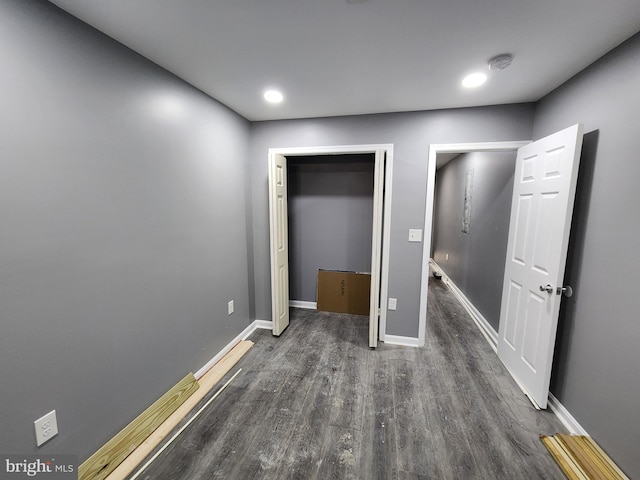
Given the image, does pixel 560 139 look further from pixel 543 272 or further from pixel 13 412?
pixel 13 412

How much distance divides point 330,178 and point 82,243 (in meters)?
2.63

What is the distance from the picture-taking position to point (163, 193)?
1762mm

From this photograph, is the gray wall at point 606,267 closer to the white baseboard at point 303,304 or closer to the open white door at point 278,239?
the open white door at point 278,239

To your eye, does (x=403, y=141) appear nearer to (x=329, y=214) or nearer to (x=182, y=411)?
(x=329, y=214)

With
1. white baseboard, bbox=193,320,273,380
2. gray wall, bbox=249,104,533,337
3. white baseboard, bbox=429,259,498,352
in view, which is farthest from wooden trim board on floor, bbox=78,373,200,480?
white baseboard, bbox=429,259,498,352

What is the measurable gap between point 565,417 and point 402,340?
4.22ft

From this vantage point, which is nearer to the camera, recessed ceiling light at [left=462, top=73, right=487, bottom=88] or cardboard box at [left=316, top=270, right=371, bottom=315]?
recessed ceiling light at [left=462, top=73, right=487, bottom=88]

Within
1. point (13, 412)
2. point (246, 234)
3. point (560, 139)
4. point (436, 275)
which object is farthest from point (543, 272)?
point (436, 275)

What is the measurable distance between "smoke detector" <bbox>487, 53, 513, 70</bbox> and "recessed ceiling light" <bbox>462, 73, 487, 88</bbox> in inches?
6.4

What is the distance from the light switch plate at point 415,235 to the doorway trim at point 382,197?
215mm

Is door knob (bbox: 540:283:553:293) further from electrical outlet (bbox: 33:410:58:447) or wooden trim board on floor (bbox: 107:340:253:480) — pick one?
electrical outlet (bbox: 33:410:58:447)

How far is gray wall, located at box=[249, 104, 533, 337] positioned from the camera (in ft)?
7.68

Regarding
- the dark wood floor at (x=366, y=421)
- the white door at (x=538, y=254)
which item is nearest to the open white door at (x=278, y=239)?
the dark wood floor at (x=366, y=421)

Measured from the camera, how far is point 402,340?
2.76m
